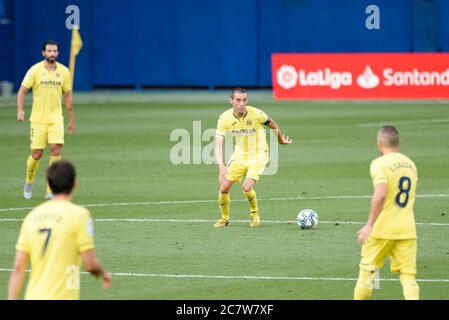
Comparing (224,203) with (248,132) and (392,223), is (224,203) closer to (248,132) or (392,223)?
(248,132)

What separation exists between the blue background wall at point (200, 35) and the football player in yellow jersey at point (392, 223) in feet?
124

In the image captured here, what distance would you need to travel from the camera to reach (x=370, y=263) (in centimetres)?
1095

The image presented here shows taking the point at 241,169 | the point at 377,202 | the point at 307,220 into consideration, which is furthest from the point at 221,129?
the point at 377,202

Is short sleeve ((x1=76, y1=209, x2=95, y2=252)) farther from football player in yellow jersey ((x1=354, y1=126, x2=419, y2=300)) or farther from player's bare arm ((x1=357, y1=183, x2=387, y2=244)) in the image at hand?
football player in yellow jersey ((x1=354, y1=126, x2=419, y2=300))

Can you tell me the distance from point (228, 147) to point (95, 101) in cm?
1922

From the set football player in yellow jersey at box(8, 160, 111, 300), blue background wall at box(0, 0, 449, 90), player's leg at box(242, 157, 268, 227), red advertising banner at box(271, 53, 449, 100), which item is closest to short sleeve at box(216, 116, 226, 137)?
A: player's leg at box(242, 157, 268, 227)

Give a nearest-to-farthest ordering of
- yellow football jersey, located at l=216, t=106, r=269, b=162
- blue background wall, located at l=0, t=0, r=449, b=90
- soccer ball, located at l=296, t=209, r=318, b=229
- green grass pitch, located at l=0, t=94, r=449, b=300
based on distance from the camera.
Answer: green grass pitch, located at l=0, t=94, r=449, b=300, soccer ball, located at l=296, t=209, r=318, b=229, yellow football jersey, located at l=216, t=106, r=269, b=162, blue background wall, located at l=0, t=0, r=449, b=90

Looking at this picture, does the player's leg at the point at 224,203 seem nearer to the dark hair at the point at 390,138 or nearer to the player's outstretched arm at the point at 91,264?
the dark hair at the point at 390,138

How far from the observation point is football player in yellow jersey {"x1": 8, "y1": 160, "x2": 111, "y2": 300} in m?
8.78

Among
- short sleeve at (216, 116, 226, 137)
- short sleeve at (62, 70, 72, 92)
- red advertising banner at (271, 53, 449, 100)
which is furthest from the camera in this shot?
red advertising banner at (271, 53, 449, 100)

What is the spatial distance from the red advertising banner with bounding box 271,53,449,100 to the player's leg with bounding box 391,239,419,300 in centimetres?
2832

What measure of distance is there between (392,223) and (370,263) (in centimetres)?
42

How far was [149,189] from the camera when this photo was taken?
2152 cm

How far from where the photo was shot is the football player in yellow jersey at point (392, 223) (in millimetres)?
10875
